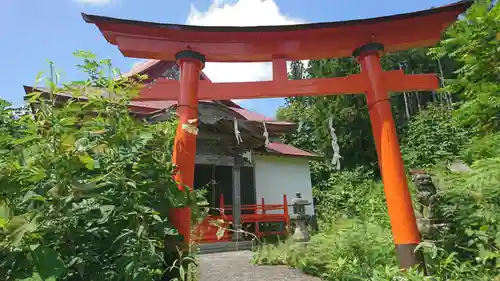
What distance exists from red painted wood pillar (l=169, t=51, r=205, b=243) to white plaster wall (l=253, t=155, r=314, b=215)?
780 centimetres

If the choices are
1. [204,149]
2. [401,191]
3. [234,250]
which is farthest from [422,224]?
[204,149]

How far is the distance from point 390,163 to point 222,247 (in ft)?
18.0

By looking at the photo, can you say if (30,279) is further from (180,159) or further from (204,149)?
(204,149)

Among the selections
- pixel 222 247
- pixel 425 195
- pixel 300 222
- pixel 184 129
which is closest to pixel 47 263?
pixel 184 129

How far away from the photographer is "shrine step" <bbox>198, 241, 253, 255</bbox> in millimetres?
7885

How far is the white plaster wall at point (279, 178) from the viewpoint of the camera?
11.8 metres

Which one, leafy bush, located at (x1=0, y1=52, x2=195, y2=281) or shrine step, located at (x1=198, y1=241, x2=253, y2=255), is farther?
shrine step, located at (x1=198, y1=241, x2=253, y2=255)

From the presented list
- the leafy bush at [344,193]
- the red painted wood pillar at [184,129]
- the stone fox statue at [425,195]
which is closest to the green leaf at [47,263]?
the red painted wood pillar at [184,129]

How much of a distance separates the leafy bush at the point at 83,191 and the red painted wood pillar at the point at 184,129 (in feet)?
2.57

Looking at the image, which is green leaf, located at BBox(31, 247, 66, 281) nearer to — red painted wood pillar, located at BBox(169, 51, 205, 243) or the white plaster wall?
red painted wood pillar, located at BBox(169, 51, 205, 243)

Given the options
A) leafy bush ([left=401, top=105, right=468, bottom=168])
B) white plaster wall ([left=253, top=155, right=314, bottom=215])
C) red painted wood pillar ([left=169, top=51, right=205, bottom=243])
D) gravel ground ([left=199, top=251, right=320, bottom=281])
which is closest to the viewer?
red painted wood pillar ([left=169, top=51, right=205, bottom=243])

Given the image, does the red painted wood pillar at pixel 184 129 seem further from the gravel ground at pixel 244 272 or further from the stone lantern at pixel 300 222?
the stone lantern at pixel 300 222

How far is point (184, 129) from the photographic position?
3184 millimetres

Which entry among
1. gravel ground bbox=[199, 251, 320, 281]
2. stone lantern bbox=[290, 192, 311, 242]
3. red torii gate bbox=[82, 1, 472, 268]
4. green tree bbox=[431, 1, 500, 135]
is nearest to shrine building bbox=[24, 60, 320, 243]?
stone lantern bbox=[290, 192, 311, 242]
